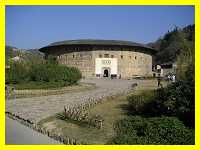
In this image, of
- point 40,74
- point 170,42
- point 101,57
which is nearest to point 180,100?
point 40,74

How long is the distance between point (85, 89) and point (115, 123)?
39.6ft

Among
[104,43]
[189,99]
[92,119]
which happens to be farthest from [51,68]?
[104,43]

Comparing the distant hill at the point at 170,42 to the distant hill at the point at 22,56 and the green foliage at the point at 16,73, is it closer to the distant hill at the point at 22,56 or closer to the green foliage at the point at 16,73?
the distant hill at the point at 22,56

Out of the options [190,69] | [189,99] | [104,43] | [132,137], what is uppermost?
[104,43]

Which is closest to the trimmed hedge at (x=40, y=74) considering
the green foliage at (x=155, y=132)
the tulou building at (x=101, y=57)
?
the green foliage at (x=155, y=132)

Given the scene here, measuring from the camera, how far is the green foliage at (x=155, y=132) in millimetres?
6125

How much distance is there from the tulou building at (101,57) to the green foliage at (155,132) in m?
33.4

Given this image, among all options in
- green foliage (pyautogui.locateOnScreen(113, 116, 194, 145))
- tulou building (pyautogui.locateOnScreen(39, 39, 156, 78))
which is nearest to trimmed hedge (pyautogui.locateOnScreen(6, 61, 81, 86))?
green foliage (pyautogui.locateOnScreen(113, 116, 194, 145))

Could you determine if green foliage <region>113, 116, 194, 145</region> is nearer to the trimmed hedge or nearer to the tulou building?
the trimmed hedge

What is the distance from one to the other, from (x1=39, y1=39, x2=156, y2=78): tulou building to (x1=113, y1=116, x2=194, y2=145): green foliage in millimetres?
33407

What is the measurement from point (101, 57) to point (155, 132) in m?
34.6

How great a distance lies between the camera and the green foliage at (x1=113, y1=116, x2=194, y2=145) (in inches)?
241
